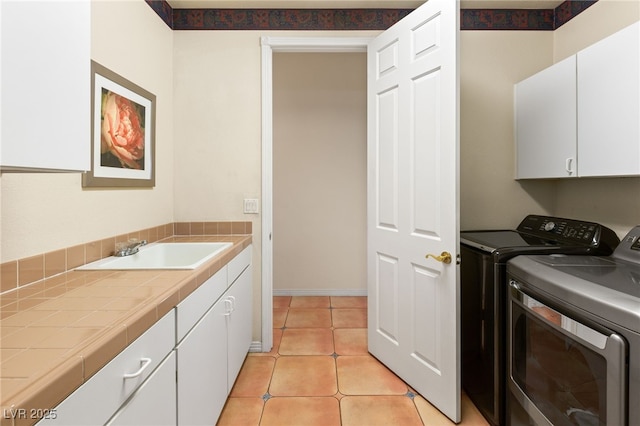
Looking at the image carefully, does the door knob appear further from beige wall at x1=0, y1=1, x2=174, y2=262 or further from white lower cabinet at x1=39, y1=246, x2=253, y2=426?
beige wall at x1=0, y1=1, x2=174, y2=262

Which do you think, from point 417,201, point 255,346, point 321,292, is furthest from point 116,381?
point 321,292

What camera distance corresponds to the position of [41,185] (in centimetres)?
128

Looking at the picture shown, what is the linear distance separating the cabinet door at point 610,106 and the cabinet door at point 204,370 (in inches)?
82.2

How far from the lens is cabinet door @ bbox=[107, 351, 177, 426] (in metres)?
0.84

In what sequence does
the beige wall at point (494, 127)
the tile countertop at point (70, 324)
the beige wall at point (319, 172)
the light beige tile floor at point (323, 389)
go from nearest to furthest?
1. the tile countertop at point (70, 324)
2. the light beige tile floor at point (323, 389)
3. the beige wall at point (494, 127)
4. the beige wall at point (319, 172)

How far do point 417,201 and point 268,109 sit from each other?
129 centimetres

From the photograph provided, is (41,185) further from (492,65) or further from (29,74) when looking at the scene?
(492,65)

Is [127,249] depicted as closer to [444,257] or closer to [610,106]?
[444,257]

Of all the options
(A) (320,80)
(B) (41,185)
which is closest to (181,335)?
(B) (41,185)

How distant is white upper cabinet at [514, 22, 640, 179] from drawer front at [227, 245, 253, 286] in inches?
79.4

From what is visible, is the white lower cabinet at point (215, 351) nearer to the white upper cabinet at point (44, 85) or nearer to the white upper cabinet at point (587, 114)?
the white upper cabinet at point (44, 85)

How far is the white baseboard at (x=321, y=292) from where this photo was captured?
374 cm

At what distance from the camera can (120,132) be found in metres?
1.80

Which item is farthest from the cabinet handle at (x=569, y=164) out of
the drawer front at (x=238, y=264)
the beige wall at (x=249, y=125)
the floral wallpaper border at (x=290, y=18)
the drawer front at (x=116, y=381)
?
the drawer front at (x=116, y=381)
